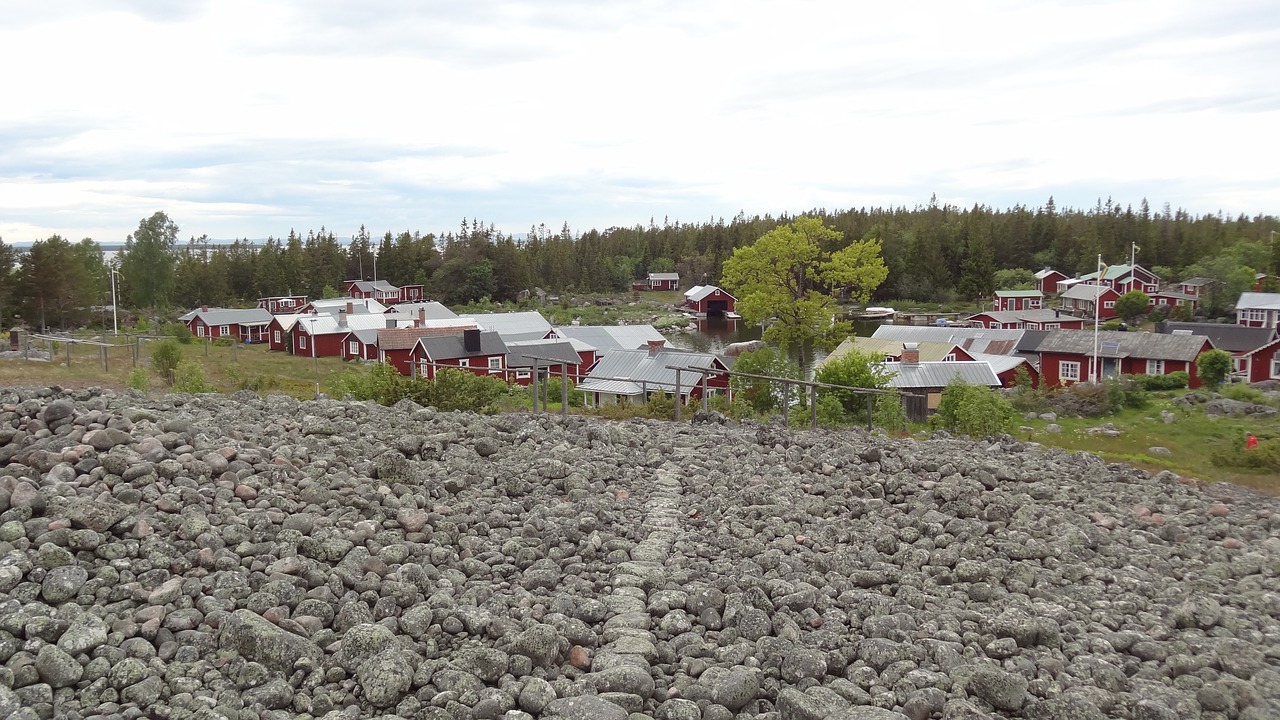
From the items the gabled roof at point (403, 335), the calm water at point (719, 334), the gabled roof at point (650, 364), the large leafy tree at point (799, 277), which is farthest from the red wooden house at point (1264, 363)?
the gabled roof at point (403, 335)

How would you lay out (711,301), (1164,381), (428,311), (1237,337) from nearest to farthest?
1. (1164,381)
2. (1237,337)
3. (428,311)
4. (711,301)

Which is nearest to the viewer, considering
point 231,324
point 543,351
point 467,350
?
point 543,351

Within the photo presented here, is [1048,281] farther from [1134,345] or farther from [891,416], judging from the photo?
[891,416]

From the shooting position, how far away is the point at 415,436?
9.38 metres

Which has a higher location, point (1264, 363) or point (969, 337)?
point (969, 337)

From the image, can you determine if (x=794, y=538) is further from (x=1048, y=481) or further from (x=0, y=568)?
(x=0, y=568)

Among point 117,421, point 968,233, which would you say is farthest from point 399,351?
point 968,233

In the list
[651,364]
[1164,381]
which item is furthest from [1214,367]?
[651,364]

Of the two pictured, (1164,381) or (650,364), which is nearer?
(650,364)

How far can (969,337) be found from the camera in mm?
51094

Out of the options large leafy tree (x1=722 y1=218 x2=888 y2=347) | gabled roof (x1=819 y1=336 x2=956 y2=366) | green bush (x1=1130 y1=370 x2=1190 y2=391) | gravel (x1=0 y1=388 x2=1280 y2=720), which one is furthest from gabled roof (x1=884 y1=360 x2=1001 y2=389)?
gravel (x1=0 y1=388 x2=1280 y2=720)

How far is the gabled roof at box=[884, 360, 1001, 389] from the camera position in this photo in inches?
1387

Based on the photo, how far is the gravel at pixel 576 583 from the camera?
16.5 feet

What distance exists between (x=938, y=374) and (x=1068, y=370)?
12627 millimetres
